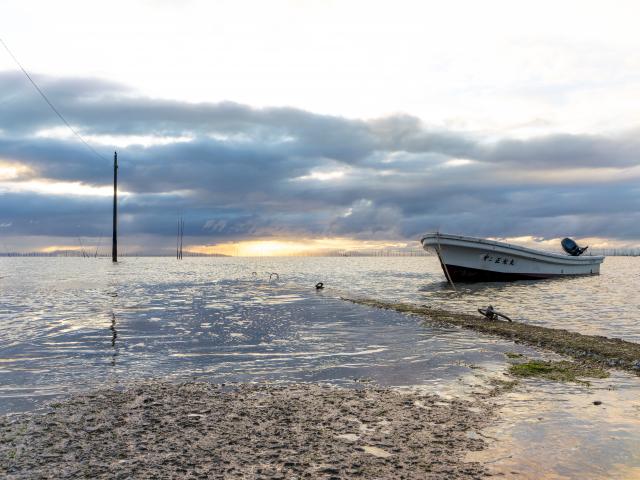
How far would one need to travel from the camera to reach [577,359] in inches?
495

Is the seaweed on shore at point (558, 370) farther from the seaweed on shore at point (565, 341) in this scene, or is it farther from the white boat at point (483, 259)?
the white boat at point (483, 259)

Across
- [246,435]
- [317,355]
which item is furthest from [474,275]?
[246,435]

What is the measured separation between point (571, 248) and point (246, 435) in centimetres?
6443

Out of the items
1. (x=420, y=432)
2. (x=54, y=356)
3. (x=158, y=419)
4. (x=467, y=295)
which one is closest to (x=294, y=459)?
(x=420, y=432)

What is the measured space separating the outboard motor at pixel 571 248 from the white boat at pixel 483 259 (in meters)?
10.9

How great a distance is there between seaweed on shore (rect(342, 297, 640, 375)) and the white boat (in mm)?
26115

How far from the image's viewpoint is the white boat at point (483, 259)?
46.9 meters

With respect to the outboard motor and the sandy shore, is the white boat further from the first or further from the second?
the sandy shore

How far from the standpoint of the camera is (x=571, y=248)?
6228cm

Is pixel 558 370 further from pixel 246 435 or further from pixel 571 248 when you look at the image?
pixel 571 248

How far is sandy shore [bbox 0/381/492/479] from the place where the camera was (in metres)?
5.52

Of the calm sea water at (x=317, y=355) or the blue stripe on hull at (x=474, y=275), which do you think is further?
the blue stripe on hull at (x=474, y=275)

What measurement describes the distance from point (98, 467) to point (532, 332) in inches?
590

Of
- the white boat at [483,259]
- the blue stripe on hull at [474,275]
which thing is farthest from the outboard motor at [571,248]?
the blue stripe on hull at [474,275]
